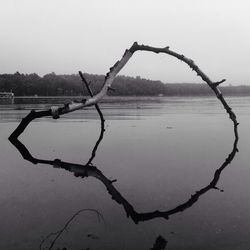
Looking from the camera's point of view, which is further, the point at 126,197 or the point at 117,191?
the point at 117,191

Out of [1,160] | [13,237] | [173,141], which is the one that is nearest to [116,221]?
[13,237]

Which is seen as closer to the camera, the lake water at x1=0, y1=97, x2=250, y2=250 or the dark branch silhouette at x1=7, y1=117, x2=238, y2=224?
the lake water at x1=0, y1=97, x2=250, y2=250

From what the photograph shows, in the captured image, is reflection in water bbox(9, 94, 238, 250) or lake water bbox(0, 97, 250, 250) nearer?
Result: lake water bbox(0, 97, 250, 250)

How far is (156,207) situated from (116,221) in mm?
855

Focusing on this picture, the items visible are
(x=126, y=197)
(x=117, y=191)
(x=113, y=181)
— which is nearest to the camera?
(x=126, y=197)

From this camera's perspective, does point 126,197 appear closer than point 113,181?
Yes

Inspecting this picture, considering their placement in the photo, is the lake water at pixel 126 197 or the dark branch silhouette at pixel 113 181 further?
the dark branch silhouette at pixel 113 181

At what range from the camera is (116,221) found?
5344 mm

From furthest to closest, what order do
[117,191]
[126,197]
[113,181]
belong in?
[113,181] < [117,191] < [126,197]

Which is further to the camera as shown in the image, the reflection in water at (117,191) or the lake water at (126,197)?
the reflection in water at (117,191)

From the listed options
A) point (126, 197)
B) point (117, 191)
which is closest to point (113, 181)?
point (117, 191)

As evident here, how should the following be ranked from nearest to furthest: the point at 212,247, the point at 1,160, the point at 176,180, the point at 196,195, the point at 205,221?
the point at 212,247, the point at 205,221, the point at 196,195, the point at 176,180, the point at 1,160

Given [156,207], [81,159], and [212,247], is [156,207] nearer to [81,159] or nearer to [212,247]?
[212,247]

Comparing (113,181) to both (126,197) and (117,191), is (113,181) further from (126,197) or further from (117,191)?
(126,197)
